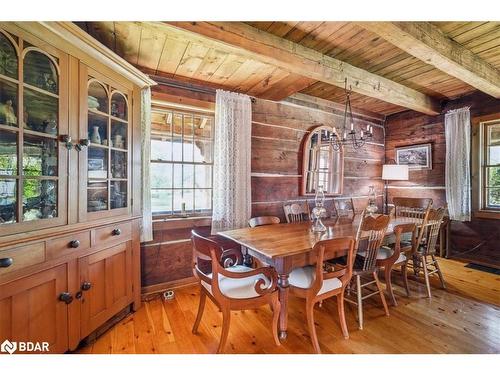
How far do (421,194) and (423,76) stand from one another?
2127mm

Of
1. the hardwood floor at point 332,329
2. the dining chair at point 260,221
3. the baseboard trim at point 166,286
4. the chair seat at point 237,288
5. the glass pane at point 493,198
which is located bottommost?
the hardwood floor at point 332,329

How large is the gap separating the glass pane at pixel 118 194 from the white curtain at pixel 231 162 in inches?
41.0

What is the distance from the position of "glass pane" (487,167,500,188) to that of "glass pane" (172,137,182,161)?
448 cm

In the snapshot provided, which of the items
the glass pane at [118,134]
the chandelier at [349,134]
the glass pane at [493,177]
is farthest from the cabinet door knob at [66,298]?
the glass pane at [493,177]

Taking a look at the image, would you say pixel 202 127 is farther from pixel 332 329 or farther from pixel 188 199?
pixel 332 329

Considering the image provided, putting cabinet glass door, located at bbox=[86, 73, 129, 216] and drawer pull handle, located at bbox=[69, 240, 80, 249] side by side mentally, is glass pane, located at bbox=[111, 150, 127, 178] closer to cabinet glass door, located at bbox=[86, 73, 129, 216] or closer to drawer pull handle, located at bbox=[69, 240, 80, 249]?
cabinet glass door, located at bbox=[86, 73, 129, 216]

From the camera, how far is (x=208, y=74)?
2646mm

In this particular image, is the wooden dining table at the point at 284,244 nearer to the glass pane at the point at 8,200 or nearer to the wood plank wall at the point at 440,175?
the glass pane at the point at 8,200

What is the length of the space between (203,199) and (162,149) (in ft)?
2.58

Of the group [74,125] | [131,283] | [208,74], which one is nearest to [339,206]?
[208,74]

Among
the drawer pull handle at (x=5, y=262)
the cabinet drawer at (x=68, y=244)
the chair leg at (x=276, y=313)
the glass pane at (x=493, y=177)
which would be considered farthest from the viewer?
the glass pane at (x=493, y=177)

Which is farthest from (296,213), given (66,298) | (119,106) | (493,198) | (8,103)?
(493,198)

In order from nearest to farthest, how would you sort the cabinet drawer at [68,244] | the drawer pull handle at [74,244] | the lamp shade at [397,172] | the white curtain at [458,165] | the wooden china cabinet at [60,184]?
1. the wooden china cabinet at [60,184]
2. the cabinet drawer at [68,244]
3. the drawer pull handle at [74,244]
4. the white curtain at [458,165]
5. the lamp shade at [397,172]

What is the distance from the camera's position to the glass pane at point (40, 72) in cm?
133
